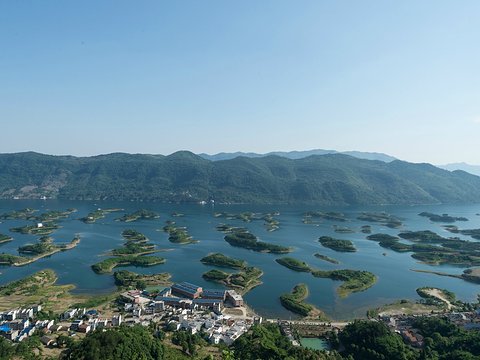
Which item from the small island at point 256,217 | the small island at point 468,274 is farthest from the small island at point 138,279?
the small island at point 256,217

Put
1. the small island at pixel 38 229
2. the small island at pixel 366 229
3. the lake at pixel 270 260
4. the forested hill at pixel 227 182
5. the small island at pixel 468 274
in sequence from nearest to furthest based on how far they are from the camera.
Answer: the lake at pixel 270 260
the small island at pixel 468 274
the small island at pixel 38 229
the small island at pixel 366 229
the forested hill at pixel 227 182

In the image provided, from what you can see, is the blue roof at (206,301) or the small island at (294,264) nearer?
the blue roof at (206,301)

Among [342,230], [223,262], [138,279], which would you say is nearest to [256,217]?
[342,230]

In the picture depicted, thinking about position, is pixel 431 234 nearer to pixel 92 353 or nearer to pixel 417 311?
pixel 417 311

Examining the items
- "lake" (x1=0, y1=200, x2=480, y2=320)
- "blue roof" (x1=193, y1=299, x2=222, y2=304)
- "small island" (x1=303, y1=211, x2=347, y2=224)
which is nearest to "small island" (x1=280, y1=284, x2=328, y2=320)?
"lake" (x1=0, y1=200, x2=480, y2=320)

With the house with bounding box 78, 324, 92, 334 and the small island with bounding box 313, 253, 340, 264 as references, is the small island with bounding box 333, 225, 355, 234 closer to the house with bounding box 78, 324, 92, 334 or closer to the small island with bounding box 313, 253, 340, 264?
the small island with bounding box 313, 253, 340, 264

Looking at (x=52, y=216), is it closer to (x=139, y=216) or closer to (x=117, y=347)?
(x=139, y=216)

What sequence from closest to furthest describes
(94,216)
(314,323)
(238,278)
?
(314,323)
(238,278)
(94,216)

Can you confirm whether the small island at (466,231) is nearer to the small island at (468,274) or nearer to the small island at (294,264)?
the small island at (468,274)
